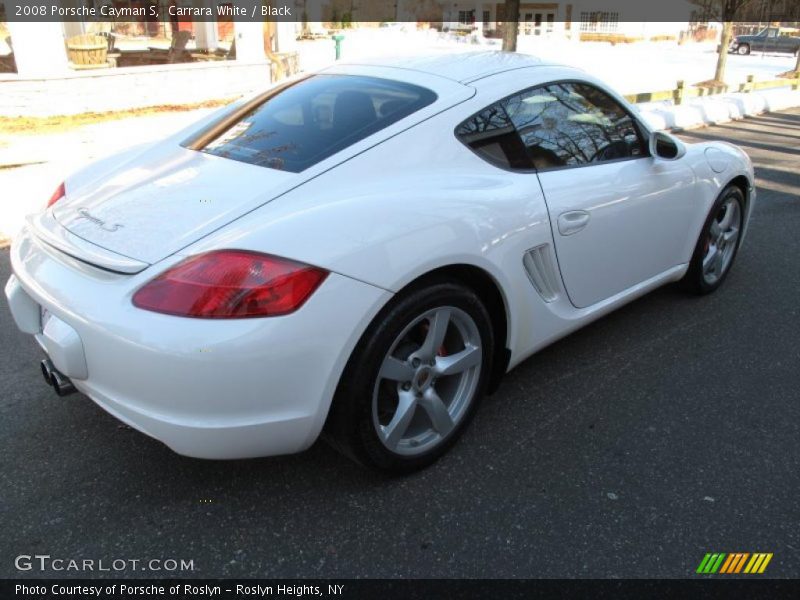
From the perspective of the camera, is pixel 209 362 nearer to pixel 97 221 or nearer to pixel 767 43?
pixel 97 221

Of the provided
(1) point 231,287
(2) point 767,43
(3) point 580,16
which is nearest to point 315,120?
A: (1) point 231,287

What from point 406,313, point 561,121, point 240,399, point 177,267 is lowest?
point 240,399

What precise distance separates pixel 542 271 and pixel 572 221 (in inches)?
10.7

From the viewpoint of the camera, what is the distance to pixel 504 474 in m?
2.58

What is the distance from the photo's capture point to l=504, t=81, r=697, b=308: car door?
2.87m

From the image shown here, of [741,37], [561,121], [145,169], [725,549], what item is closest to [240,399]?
[145,169]

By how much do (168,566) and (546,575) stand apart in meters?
1.23

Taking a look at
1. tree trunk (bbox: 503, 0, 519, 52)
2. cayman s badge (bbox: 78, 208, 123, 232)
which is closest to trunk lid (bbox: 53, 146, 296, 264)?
cayman s badge (bbox: 78, 208, 123, 232)

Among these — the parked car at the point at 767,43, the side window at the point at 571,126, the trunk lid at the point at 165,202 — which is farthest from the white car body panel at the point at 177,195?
the parked car at the point at 767,43

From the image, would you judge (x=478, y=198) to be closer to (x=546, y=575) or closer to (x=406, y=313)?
(x=406, y=313)

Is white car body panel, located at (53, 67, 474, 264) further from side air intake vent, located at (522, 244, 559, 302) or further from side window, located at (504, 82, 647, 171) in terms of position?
side air intake vent, located at (522, 244, 559, 302)

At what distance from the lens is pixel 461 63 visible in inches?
120

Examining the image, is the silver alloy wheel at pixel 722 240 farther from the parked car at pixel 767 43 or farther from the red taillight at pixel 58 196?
the parked car at pixel 767 43

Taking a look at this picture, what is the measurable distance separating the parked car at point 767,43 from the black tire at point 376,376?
147 ft
